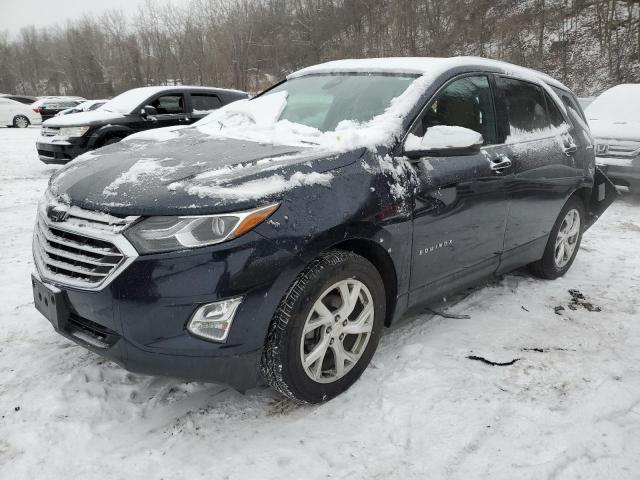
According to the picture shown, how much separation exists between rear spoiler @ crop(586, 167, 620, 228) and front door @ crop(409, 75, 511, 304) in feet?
5.78

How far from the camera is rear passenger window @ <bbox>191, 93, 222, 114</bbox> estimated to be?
914 centimetres

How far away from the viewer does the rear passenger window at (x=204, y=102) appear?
30.0 ft

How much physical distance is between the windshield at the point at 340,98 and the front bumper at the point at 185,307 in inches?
45.5

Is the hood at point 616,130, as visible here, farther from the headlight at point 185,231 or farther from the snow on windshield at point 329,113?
the headlight at point 185,231

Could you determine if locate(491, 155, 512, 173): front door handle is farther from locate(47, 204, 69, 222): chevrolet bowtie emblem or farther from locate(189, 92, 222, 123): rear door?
locate(189, 92, 222, 123): rear door

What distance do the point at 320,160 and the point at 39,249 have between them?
4.81ft

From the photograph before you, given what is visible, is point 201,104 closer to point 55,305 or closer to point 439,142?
point 439,142

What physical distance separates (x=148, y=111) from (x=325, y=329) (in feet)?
24.8

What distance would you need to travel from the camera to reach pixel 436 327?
330 cm

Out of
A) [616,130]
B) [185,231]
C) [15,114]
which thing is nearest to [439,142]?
[185,231]

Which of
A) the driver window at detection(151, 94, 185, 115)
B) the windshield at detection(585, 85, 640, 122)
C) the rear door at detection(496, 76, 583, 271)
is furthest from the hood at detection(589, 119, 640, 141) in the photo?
the driver window at detection(151, 94, 185, 115)

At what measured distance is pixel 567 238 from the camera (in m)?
4.30

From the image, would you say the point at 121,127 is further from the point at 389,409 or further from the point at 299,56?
the point at 299,56

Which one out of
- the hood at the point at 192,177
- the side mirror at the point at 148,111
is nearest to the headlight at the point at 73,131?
the side mirror at the point at 148,111
